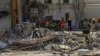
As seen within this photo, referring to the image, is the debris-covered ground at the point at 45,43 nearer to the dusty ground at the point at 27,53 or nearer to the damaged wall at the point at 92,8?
the dusty ground at the point at 27,53

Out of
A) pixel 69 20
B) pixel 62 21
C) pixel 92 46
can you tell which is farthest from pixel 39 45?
pixel 69 20

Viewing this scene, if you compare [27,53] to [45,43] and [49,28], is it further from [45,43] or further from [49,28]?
[49,28]

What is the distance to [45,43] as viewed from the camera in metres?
28.2

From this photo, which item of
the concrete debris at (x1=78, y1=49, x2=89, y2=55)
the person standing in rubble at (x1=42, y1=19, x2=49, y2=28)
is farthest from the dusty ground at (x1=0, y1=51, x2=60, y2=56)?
the person standing in rubble at (x1=42, y1=19, x2=49, y2=28)

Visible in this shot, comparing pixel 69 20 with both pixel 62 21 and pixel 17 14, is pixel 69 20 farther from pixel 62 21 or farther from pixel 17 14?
pixel 17 14

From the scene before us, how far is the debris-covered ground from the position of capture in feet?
85.2

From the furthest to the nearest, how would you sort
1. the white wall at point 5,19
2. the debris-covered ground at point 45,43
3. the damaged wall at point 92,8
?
the damaged wall at point 92,8
the white wall at point 5,19
the debris-covered ground at point 45,43

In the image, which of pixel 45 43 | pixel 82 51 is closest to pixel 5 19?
pixel 45 43

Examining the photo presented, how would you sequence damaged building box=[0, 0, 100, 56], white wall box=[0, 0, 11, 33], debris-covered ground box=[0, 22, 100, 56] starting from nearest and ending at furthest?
debris-covered ground box=[0, 22, 100, 56], damaged building box=[0, 0, 100, 56], white wall box=[0, 0, 11, 33]

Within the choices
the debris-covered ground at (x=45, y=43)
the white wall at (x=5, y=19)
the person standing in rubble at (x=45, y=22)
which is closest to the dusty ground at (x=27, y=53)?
the debris-covered ground at (x=45, y=43)

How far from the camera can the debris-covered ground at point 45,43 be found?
26.0 meters

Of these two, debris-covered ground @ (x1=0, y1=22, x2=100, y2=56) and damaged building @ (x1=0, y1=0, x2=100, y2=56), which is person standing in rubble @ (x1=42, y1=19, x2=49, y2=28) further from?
debris-covered ground @ (x1=0, y1=22, x2=100, y2=56)

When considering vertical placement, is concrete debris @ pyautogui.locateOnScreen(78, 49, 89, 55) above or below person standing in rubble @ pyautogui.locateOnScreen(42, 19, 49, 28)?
above

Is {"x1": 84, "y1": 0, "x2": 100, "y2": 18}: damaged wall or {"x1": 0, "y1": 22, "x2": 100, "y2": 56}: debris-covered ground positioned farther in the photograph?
{"x1": 84, "y1": 0, "x2": 100, "y2": 18}: damaged wall
